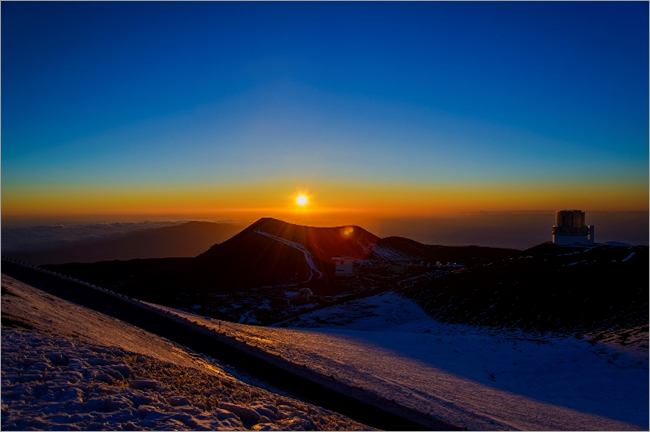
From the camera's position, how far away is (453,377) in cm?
2283

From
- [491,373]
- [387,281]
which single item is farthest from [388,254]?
[491,373]

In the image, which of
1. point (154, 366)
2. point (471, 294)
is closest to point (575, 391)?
point (154, 366)

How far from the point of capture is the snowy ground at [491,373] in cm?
1639

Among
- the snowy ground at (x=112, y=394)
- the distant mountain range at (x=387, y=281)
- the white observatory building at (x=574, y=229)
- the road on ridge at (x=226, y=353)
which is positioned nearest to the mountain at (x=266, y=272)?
the distant mountain range at (x=387, y=281)

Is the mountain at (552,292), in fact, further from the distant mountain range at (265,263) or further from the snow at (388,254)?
the snow at (388,254)

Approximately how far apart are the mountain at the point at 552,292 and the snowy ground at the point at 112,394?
32.2 m

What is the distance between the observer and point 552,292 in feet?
139

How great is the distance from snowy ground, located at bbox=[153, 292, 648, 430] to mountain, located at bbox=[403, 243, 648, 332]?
618 cm

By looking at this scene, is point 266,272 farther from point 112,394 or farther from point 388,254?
point 112,394

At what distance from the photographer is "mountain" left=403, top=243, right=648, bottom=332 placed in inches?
1412

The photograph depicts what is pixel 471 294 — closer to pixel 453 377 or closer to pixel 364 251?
pixel 453 377

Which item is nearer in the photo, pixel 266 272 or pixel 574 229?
pixel 574 229

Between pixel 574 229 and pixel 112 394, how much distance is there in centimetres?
6292

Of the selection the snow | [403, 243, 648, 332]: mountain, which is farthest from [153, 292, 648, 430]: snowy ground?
the snow
